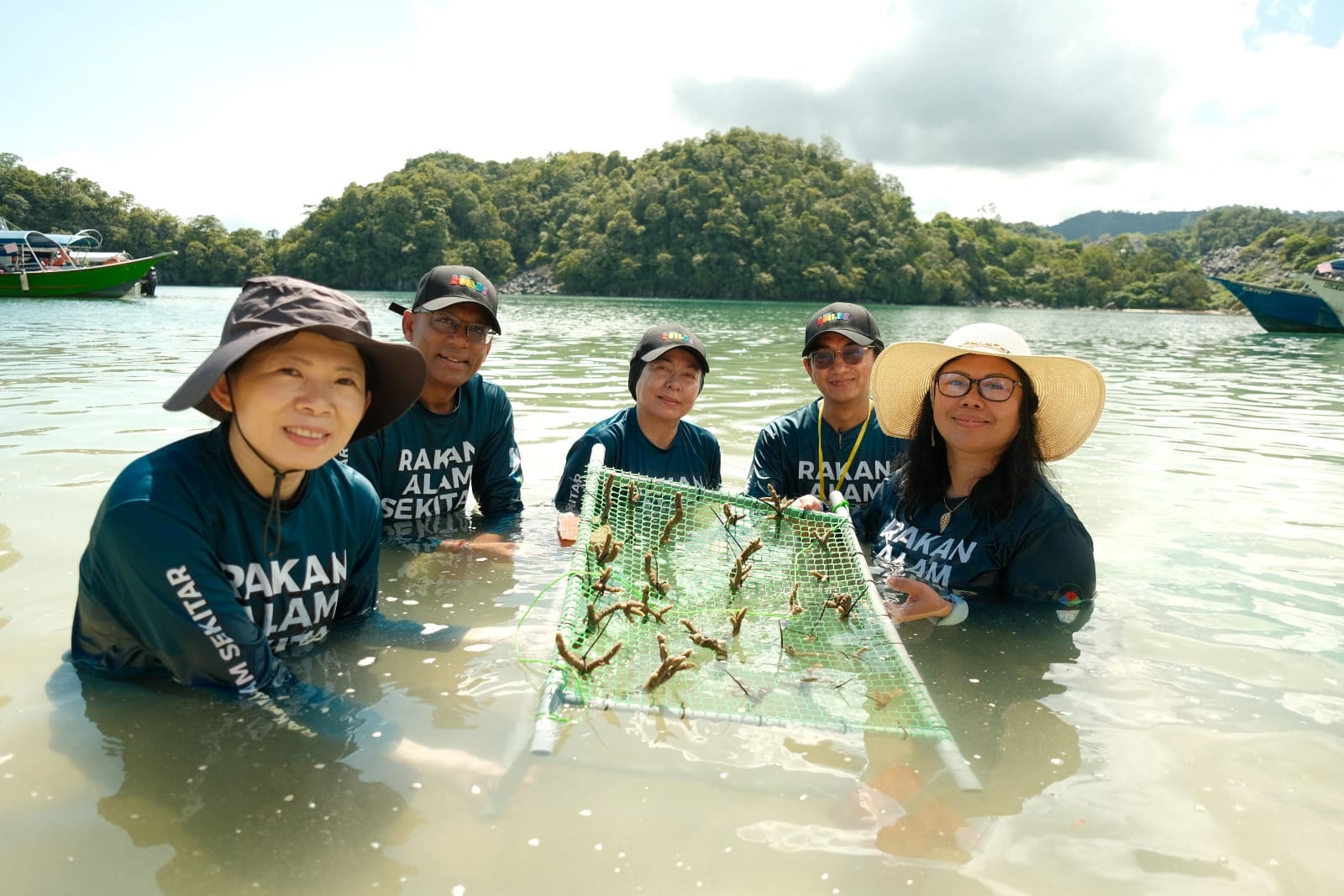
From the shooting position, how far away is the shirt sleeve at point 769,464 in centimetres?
508

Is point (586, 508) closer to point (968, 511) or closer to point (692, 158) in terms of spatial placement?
point (968, 511)

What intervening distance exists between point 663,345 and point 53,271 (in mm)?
39584

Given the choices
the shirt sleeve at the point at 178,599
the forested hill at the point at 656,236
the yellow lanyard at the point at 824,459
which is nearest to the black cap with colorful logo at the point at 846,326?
the yellow lanyard at the point at 824,459

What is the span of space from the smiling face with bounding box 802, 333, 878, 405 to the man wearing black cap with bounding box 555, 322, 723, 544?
0.64m

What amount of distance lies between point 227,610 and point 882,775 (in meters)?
1.95

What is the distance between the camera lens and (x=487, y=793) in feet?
8.19

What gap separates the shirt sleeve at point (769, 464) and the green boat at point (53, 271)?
37678 millimetres

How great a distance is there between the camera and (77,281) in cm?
3659

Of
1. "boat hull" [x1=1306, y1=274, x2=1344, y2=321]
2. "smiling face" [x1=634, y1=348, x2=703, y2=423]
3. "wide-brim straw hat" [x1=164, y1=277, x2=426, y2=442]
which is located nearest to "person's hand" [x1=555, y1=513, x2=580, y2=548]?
"smiling face" [x1=634, y1=348, x2=703, y2=423]

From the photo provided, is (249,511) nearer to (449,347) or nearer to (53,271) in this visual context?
(449,347)

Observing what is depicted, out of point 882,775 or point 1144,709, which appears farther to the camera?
point 1144,709

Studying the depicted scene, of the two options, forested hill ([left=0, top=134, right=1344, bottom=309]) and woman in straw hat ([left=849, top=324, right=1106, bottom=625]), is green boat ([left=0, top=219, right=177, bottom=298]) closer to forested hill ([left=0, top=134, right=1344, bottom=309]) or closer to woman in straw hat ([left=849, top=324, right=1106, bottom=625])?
woman in straw hat ([left=849, top=324, right=1106, bottom=625])

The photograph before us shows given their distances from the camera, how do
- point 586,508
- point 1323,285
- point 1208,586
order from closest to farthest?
point 586,508 < point 1208,586 < point 1323,285

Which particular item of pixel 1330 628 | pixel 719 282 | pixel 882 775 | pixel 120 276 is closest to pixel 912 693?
pixel 882 775
